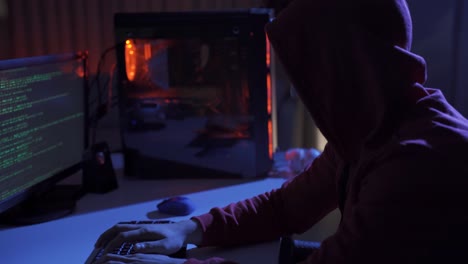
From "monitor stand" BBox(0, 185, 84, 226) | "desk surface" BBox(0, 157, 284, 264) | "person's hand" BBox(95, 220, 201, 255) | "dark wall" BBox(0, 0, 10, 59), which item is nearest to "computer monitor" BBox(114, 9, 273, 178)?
"desk surface" BBox(0, 157, 284, 264)

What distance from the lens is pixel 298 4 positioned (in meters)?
1.01

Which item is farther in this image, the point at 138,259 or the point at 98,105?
the point at 98,105

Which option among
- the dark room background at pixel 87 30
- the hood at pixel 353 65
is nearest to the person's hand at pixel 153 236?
the hood at pixel 353 65

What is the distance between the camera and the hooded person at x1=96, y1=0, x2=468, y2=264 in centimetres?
79

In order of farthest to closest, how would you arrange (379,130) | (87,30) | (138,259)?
(87,30)
(138,259)
(379,130)

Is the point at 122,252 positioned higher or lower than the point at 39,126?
lower

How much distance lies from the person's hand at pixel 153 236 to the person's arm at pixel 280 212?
35 millimetres

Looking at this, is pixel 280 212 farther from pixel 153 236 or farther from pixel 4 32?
pixel 4 32

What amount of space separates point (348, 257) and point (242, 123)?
33.0 inches

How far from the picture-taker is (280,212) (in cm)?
127

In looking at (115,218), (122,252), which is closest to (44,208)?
(115,218)

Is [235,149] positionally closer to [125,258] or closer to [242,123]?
[242,123]

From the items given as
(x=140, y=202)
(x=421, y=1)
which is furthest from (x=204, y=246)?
(x=421, y=1)

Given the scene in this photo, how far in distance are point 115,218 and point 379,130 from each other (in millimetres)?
715
